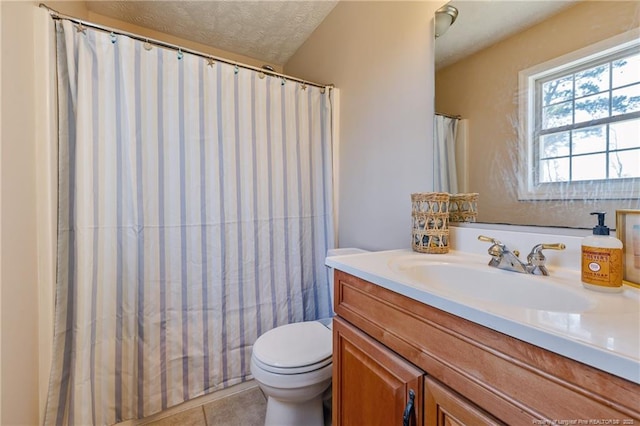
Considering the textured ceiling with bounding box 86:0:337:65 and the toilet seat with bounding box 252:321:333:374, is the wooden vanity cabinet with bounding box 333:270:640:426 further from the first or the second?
the textured ceiling with bounding box 86:0:337:65

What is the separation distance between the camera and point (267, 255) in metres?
1.64

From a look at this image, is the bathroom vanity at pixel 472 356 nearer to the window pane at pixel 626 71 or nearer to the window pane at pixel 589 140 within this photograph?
the window pane at pixel 589 140

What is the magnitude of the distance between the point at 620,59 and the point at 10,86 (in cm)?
186

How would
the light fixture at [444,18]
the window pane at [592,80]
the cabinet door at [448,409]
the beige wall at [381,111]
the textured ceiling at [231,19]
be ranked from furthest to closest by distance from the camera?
the textured ceiling at [231,19], the beige wall at [381,111], the light fixture at [444,18], the window pane at [592,80], the cabinet door at [448,409]

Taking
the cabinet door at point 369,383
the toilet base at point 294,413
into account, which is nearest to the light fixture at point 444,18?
the cabinet door at point 369,383

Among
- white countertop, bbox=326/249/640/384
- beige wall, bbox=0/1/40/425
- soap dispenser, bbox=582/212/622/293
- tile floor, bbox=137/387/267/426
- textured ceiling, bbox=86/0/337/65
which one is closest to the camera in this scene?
white countertop, bbox=326/249/640/384

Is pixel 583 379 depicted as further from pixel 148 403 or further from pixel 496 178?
pixel 148 403

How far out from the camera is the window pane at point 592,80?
74 cm

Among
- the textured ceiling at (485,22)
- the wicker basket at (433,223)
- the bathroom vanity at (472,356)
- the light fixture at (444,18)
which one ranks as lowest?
the bathroom vanity at (472,356)

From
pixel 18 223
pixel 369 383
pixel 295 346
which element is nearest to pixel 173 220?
pixel 18 223

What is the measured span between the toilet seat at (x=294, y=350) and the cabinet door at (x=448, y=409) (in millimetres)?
606

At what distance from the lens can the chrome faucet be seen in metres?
0.77

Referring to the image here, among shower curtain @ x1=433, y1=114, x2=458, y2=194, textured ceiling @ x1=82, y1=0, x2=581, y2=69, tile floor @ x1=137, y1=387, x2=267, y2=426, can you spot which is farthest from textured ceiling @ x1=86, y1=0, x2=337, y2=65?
tile floor @ x1=137, y1=387, x2=267, y2=426

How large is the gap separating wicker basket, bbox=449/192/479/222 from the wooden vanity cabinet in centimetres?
55
